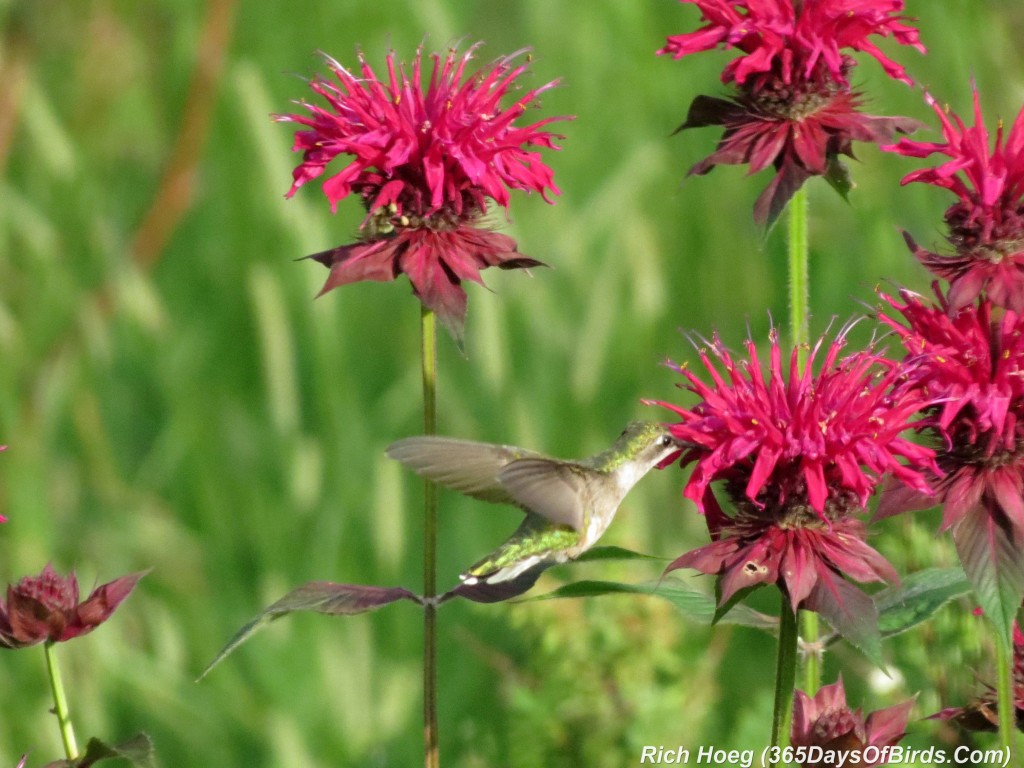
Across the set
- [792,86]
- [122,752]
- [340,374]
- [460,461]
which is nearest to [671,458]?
[460,461]

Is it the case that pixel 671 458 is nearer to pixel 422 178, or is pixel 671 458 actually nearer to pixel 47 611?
pixel 422 178

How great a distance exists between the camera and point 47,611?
142cm

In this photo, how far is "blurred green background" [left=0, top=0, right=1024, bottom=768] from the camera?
2.75 meters

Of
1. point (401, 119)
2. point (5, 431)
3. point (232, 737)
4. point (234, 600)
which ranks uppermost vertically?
point (401, 119)

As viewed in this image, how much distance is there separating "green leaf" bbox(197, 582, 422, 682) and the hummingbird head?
12.3 inches

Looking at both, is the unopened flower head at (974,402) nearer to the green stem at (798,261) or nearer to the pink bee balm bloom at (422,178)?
the green stem at (798,261)

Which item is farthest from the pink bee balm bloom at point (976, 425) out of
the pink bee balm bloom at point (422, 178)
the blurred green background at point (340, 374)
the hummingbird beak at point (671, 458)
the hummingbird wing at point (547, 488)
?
the blurred green background at point (340, 374)

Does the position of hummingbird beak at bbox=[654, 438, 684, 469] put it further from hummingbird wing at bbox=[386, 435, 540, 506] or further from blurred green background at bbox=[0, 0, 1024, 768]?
blurred green background at bbox=[0, 0, 1024, 768]

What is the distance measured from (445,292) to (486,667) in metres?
1.61

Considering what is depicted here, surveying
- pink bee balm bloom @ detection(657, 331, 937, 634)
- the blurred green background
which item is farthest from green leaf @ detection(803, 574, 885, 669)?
the blurred green background

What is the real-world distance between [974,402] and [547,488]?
1.55 feet

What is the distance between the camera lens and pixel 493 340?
111 inches

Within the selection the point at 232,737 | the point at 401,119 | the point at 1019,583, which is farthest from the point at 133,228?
the point at 1019,583

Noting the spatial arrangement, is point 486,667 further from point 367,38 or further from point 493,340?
point 367,38
